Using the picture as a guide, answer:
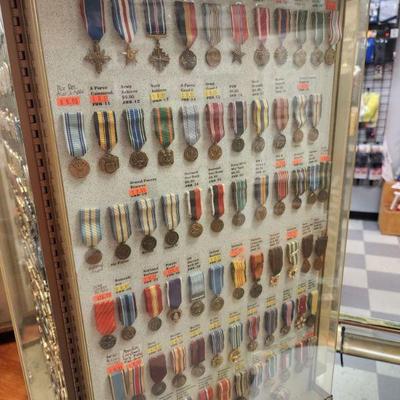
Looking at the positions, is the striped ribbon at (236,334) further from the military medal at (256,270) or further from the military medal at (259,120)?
the military medal at (259,120)

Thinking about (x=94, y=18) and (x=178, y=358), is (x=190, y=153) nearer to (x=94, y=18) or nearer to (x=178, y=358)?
(x=94, y=18)

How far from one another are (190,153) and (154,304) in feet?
1.37

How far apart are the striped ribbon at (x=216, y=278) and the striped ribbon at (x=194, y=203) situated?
0.18m

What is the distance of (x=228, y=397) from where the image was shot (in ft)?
4.39

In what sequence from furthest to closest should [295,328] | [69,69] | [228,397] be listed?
[295,328] < [228,397] < [69,69]

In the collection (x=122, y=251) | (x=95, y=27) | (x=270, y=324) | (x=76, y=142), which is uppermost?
(x=95, y=27)

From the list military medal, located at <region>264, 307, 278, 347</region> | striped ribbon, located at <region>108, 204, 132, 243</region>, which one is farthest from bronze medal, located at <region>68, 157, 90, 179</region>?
military medal, located at <region>264, 307, 278, 347</region>

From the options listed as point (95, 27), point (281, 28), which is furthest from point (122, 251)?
point (281, 28)

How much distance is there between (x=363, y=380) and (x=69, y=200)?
1.47 m

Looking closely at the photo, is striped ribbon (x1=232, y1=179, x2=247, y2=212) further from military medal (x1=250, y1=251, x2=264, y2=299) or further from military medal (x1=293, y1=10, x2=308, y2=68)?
military medal (x1=293, y1=10, x2=308, y2=68)

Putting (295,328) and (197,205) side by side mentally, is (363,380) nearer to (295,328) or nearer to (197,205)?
(295,328)

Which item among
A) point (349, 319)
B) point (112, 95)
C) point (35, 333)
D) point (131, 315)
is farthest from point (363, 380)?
point (112, 95)

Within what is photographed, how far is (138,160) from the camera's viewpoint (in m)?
0.93

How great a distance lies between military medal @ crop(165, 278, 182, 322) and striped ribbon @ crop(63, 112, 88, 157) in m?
0.44
